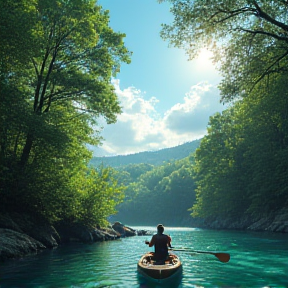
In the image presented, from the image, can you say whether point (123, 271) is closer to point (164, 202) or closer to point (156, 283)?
point (156, 283)

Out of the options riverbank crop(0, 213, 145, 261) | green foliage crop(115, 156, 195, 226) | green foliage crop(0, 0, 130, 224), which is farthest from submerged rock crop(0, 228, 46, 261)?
green foliage crop(115, 156, 195, 226)

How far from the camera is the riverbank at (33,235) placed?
13609 mm

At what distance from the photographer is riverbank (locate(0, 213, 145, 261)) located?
13609mm

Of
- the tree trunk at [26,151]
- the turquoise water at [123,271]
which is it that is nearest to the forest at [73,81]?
the tree trunk at [26,151]

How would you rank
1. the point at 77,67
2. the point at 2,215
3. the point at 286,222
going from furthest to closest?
1. the point at 286,222
2. the point at 77,67
3. the point at 2,215

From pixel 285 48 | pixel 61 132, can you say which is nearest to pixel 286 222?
pixel 285 48

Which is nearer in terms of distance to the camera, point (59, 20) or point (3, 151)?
point (3, 151)

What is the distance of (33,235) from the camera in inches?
675

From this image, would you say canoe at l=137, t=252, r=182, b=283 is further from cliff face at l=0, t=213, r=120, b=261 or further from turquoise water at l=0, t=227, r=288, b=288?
cliff face at l=0, t=213, r=120, b=261

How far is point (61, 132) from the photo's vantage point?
17.2 metres

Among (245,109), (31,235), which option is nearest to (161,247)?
(31,235)

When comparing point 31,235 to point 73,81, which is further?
point 73,81

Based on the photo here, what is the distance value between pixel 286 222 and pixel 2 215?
25.4 metres

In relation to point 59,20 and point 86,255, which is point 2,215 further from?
point 59,20
